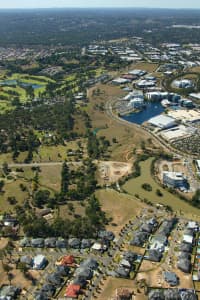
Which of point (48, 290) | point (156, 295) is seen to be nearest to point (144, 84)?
point (156, 295)

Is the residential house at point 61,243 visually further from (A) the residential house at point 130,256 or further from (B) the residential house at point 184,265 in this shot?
(B) the residential house at point 184,265

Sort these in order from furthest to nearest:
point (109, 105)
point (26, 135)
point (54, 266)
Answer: point (109, 105) → point (26, 135) → point (54, 266)

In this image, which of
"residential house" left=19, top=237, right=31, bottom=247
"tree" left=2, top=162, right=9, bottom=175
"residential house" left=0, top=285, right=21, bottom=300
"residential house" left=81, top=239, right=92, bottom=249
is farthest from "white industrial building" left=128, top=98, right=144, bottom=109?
"residential house" left=0, top=285, right=21, bottom=300

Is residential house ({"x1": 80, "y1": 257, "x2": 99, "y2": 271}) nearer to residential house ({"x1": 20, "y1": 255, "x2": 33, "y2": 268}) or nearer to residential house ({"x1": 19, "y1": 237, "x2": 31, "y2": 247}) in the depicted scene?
residential house ({"x1": 20, "y1": 255, "x2": 33, "y2": 268})

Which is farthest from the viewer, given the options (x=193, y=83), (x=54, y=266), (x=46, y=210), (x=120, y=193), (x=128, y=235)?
(x=193, y=83)

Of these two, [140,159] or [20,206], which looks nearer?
[20,206]

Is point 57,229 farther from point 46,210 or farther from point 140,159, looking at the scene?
point 140,159

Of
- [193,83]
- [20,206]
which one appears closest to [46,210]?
[20,206]
